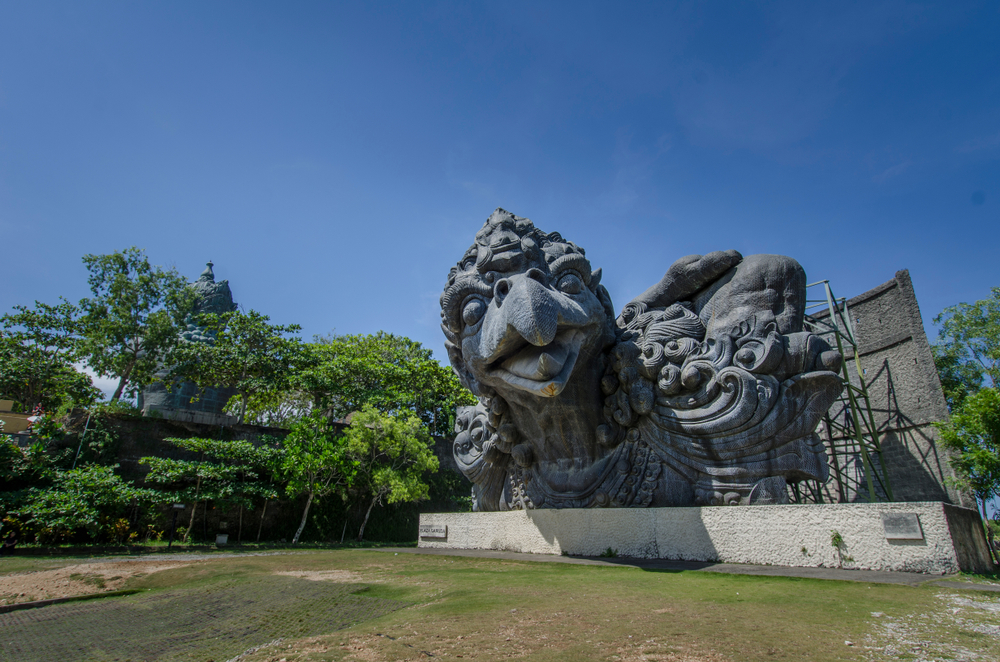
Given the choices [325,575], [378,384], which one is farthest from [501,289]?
[378,384]

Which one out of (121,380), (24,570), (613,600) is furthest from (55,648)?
(121,380)

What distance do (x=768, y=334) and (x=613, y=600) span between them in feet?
11.7

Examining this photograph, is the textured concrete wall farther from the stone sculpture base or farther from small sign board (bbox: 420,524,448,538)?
small sign board (bbox: 420,524,448,538)

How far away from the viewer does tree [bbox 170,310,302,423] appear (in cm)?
1792

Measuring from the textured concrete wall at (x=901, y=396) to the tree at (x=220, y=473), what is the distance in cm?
1244

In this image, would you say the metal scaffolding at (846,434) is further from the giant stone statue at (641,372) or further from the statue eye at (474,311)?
the statue eye at (474,311)

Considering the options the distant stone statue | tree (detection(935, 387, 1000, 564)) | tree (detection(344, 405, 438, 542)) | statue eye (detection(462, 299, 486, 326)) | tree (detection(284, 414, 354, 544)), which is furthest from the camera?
the distant stone statue

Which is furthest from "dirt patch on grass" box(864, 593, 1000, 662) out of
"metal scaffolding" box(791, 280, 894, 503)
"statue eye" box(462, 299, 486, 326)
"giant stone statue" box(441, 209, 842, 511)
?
"metal scaffolding" box(791, 280, 894, 503)

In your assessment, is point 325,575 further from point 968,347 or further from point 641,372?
point 968,347

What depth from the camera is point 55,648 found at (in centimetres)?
218

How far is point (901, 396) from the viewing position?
1084cm

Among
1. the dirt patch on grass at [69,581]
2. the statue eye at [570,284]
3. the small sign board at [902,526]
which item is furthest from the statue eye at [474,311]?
the small sign board at [902,526]

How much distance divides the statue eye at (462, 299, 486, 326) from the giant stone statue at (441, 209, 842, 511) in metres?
0.02

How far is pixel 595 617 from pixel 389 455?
1202cm
